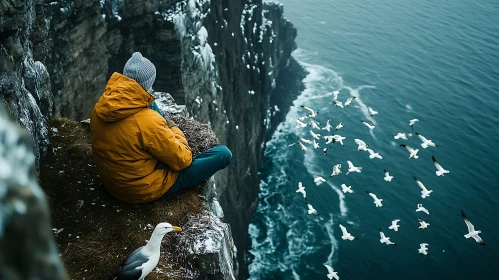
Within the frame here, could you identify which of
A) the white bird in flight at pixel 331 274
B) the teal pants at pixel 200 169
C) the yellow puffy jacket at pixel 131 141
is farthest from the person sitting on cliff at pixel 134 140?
→ the white bird in flight at pixel 331 274

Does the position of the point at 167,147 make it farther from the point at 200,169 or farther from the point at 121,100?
the point at 200,169

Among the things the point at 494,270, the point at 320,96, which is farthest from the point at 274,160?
the point at 494,270

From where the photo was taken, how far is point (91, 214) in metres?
8.57

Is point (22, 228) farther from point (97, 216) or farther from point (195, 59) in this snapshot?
point (195, 59)

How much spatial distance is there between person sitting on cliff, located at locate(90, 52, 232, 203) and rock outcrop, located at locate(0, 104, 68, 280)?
577 cm

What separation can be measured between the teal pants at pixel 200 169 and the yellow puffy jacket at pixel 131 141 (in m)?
0.59

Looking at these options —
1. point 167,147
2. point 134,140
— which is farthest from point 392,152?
point 134,140

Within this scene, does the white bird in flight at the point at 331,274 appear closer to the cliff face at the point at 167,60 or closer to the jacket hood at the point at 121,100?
the cliff face at the point at 167,60

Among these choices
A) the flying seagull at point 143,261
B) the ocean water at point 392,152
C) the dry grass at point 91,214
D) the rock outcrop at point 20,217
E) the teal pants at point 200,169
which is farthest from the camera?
the ocean water at point 392,152

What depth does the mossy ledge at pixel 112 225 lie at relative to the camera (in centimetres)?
767

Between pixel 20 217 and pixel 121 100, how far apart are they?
5.94 metres

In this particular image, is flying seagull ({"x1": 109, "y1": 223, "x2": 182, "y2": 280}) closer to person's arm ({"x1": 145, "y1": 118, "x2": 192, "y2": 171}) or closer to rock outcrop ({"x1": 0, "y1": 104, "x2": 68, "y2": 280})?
person's arm ({"x1": 145, "y1": 118, "x2": 192, "y2": 171})

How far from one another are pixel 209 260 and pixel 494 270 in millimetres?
42988

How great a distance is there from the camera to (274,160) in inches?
2371
